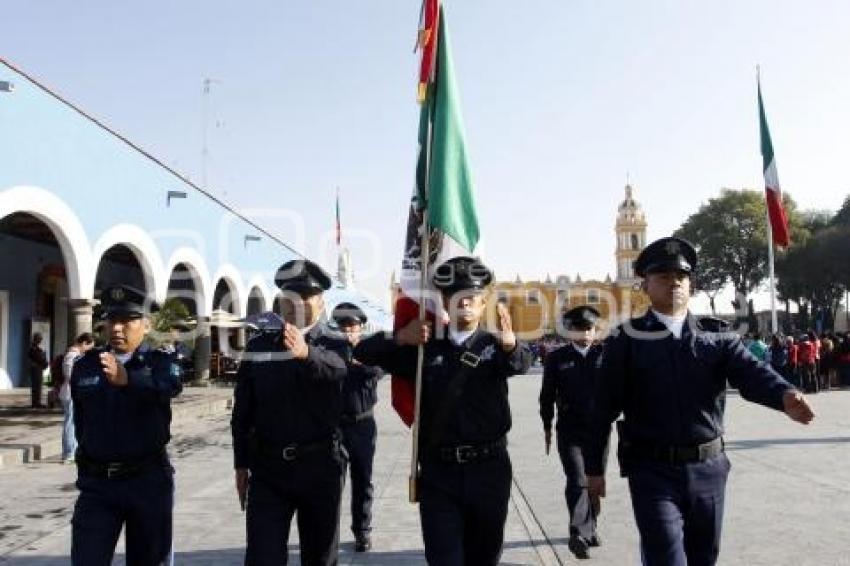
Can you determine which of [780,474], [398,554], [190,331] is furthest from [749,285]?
[398,554]

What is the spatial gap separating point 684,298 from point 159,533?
2758 millimetres

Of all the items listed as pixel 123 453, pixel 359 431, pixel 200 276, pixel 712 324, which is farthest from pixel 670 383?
pixel 200 276

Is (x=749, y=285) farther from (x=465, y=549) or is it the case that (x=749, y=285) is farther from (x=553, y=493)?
(x=465, y=549)

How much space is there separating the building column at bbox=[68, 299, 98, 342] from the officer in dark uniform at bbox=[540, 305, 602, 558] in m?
12.6

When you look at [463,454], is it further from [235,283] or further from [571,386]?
[235,283]

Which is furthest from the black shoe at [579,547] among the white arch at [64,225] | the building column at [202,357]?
the building column at [202,357]

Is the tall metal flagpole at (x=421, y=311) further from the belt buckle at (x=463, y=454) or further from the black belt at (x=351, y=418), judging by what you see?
the black belt at (x=351, y=418)

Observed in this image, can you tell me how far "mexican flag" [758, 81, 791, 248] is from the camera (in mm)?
20141

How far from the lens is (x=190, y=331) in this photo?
2314 cm

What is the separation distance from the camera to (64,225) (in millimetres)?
15570

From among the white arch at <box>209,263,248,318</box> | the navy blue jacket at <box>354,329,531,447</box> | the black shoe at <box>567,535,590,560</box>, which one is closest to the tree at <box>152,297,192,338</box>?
the white arch at <box>209,263,248,318</box>

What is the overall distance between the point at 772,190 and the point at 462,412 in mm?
19577

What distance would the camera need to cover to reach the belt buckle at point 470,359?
380 centimetres

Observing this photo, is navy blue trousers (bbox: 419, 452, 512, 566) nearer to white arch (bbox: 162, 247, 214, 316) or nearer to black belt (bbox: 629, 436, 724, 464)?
black belt (bbox: 629, 436, 724, 464)
